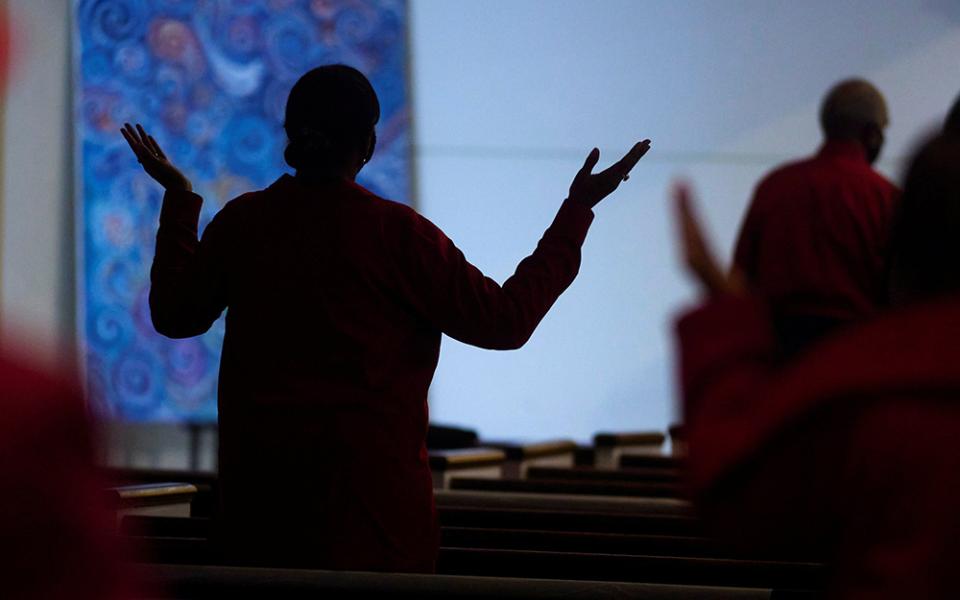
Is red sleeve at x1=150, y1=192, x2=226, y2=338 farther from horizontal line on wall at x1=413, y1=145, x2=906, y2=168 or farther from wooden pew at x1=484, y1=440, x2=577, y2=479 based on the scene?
horizontal line on wall at x1=413, y1=145, x2=906, y2=168

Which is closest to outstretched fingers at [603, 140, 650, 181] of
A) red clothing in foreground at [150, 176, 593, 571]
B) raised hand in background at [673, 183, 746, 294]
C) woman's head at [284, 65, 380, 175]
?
red clothing in foreground at [150, 176, 593, 571]

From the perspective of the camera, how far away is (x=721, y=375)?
1135mm

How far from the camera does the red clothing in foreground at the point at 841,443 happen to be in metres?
1.03

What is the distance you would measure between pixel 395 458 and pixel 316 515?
14 centimetres

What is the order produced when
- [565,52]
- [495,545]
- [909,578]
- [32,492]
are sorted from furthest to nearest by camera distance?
1. [565,52]
2. [495,545]
3. [909,578]
4. [32,492]

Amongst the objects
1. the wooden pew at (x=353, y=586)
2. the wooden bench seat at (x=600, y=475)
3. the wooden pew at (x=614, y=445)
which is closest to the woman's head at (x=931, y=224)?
the wooden pew at (x=353, y=586)

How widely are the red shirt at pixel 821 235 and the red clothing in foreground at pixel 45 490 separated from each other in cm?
204

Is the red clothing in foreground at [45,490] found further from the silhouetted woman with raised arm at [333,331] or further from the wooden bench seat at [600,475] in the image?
the wooden bench seat at [600,475]

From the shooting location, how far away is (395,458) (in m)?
2.10

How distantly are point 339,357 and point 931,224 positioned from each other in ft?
3.68

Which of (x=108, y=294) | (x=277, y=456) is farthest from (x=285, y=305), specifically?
(x=108, y=294)

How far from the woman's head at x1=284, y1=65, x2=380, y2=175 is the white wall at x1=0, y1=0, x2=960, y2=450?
575cm

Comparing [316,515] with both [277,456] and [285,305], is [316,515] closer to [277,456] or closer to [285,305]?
[277,456]

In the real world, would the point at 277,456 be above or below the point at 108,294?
below
